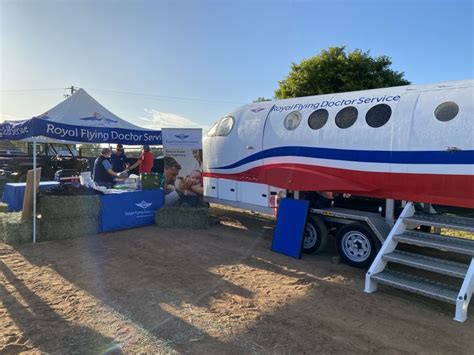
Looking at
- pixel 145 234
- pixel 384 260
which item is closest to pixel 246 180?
pixel 145 234

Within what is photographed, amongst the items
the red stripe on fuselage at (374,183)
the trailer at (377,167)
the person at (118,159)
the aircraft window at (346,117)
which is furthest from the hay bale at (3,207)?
the aircraft window at (346,117)

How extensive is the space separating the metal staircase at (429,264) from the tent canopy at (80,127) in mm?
6563

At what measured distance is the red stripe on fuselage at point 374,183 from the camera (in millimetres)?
5547

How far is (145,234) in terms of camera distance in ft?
28.1

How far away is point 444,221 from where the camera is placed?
5719 millimetres

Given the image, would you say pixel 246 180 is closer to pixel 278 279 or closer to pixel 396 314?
pixel 278 279

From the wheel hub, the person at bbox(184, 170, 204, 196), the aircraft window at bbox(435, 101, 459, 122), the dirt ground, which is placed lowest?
the dirt ground

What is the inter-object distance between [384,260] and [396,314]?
37.7 inches

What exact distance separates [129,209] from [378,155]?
5881 millimetres

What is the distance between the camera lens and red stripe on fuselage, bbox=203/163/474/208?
555 cm

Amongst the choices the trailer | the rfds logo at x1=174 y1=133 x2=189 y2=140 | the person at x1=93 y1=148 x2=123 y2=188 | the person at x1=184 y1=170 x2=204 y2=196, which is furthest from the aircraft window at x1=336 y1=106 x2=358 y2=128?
the person at x1=93 y1=148 x2=123 y2=188

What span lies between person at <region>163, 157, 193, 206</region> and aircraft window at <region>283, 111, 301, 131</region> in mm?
3387

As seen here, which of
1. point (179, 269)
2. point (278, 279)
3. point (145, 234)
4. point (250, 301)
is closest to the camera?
point (250, 301)

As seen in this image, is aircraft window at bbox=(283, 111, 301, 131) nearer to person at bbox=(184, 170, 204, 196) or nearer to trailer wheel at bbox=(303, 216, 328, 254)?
trailer wheel at bbox=(303, 216, 328, 254)
